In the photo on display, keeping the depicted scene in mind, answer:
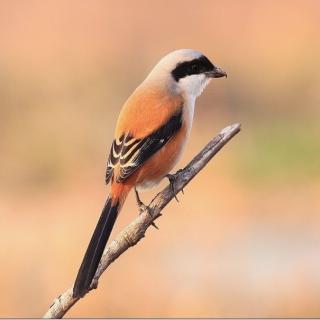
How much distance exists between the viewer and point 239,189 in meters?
10.1

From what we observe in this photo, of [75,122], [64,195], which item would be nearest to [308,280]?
[64,195]

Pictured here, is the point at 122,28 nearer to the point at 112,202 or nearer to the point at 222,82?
the point at 222,82

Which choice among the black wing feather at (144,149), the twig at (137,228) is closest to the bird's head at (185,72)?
the black wing feather at (144,149)

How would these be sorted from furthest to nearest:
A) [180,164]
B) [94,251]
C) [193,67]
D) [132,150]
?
1. [180,164]
2. [193,67]
3. [132,150]
4. [94,251]

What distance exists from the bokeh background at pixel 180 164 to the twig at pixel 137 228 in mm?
3954

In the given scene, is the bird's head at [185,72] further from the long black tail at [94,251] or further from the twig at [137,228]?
the twig at [137,228]

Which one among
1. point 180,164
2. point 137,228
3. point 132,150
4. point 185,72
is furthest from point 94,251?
point 180,164

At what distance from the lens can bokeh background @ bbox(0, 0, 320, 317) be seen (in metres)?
7.76

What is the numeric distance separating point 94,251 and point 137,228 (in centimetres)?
23

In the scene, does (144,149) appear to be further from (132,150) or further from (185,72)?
(185,72)

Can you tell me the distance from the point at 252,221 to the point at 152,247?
947 mm

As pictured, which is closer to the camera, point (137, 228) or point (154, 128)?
point (137, 228)

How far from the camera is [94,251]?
335 cm

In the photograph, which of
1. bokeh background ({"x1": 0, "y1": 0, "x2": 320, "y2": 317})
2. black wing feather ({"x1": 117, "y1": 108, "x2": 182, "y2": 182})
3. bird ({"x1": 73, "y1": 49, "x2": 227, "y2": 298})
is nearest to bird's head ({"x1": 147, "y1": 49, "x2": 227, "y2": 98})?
bird ({"x1": 73, "y1": 49, "x2": 227, "y2": 298})
